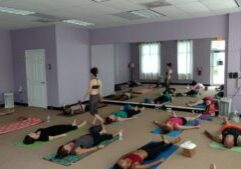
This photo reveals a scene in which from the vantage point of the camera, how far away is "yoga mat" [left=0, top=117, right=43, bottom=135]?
215 inches

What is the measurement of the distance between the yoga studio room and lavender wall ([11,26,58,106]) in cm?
3

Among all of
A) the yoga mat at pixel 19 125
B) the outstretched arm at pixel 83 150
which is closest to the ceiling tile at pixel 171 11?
the outstretched arm at pixel 83 150

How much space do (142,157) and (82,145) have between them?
1.09 m

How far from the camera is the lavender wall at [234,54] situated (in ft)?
19.0

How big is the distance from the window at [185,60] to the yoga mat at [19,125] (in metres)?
6.49

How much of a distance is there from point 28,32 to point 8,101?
231 cm

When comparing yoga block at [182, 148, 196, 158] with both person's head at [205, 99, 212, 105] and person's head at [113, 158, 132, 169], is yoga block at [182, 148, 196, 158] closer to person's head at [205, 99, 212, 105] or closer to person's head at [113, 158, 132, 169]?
person's head at [113, 158, 132, 169]

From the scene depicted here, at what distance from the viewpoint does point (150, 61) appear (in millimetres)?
11414

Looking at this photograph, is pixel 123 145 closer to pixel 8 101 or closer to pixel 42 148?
pixel 42 148

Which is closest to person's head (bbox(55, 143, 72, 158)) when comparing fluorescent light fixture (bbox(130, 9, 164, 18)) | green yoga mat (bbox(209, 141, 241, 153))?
green yoga mat (bbox(209, 141, 241, 153))

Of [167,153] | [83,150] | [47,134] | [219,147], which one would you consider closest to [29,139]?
[47,134]

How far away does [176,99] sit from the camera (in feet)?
26.5

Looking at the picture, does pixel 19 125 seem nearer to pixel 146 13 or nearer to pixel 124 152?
pixel 124 152

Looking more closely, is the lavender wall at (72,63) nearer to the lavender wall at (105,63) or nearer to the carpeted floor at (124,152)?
the lavender wall at (105,63)
